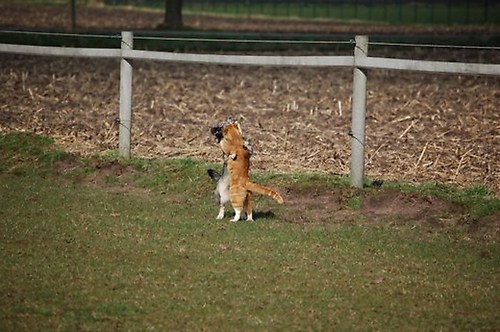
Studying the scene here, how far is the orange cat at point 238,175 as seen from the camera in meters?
12.0

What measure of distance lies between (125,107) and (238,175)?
133 inches

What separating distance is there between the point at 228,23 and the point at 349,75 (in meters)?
24.7

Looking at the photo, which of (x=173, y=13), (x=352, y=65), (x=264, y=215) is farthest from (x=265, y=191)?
(x=173, y=13)

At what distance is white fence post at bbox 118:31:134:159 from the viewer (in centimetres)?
1496

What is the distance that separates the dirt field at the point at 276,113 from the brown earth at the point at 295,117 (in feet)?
0.07

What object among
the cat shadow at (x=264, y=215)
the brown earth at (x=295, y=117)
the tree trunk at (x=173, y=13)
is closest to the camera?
the cat shadow at (x=264, y=215)

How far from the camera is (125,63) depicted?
15062 millimetres

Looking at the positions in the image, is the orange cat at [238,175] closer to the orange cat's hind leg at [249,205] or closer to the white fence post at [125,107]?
the orange cat's hind leg at [249,205]

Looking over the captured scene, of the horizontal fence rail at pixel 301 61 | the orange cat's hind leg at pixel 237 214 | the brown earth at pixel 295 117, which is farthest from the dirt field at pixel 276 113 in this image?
the orange cat's hind leg at pixel 237 214

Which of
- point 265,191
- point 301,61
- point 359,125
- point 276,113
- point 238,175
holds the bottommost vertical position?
point 276,113

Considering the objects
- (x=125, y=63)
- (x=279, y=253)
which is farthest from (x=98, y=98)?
(x=279, y=253)

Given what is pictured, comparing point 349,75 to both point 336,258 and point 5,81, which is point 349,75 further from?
point 336,258

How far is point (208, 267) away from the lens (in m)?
10.4

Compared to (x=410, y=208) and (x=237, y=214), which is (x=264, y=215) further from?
(x=410, y=208)
